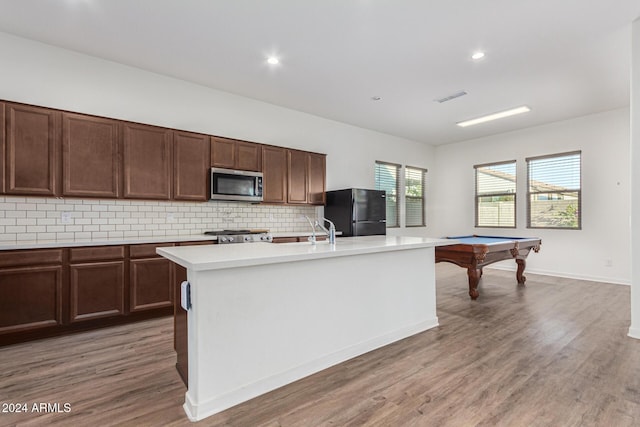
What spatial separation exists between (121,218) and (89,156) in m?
0.78

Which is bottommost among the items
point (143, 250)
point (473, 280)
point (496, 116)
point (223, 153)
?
point (473, 280)

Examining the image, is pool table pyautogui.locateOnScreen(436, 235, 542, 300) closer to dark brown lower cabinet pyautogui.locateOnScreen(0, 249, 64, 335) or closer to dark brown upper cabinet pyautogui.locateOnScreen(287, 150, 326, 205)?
dark brown upper cabinet pyautogui.locateOnScreen(287, 150, 326, 205)

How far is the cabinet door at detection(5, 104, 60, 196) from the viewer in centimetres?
297

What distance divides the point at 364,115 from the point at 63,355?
16.4ft

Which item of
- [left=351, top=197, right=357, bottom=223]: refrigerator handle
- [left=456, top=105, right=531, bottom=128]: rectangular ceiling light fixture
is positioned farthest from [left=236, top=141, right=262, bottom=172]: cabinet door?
[left=456, top=105, right=531, bottom=128]: rectangular ceiling light fixture

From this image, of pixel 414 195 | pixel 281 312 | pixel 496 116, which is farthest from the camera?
pixel 414 195

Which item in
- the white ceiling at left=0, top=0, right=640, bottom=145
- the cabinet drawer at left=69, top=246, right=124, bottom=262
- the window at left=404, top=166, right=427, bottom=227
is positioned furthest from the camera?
the window at left=404, top=166, right=427, bottom=227

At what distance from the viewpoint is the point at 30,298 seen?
2.90 metres

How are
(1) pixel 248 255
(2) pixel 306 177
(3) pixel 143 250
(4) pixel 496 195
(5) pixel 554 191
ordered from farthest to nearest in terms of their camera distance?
(4) pixel 496 195 < (5) pixel 554 191 < (2) pixel 306 177 < (3) pixel 143 250 < (1) pixel 248 255

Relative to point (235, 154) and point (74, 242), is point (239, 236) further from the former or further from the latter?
point (74, 242)

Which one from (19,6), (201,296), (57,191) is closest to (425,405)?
(201,296)

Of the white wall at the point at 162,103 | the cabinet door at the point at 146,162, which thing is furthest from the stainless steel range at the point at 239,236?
the white wall at the point at 162,103

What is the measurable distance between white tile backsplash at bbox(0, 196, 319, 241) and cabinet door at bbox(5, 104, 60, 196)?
300 mm

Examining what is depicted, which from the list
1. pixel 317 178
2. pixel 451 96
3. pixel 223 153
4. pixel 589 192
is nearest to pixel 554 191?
pixel 589 192
